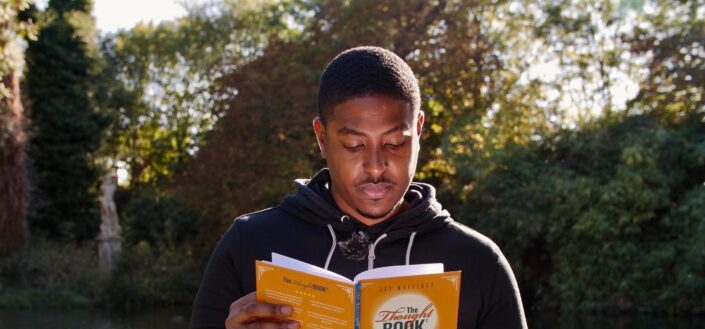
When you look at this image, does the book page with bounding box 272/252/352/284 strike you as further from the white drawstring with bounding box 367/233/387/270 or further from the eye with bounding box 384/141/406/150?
the eye with bounding box 384/141/406/150

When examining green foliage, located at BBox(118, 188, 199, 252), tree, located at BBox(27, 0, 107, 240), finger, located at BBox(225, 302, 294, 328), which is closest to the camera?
finger, located at BBox(225, 302, 294, 328)

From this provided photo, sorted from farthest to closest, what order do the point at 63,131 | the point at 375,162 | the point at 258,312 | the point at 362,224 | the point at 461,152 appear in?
the point at 63,131
the point at 461,152
the point at 362,224
the point at 375,162
the point at 258,312

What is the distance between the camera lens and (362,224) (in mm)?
2354

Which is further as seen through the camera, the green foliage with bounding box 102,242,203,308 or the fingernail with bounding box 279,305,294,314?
the green foliage with bounding box 102,242,203,308

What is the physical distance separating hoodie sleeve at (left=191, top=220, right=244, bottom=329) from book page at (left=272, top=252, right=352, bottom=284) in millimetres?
201

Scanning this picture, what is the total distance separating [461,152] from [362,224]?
16612mm

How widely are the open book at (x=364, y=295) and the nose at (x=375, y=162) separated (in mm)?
276

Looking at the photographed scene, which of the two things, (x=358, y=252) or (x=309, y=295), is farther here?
(x=358, y=252)

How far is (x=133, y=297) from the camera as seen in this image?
1894 cm

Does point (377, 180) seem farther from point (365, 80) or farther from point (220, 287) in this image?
point (220, 287)

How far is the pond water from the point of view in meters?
14.8

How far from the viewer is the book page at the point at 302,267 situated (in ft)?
6.64

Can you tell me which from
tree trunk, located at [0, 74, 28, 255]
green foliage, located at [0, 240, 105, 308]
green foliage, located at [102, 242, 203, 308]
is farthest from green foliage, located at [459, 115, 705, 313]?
tree trunk, located at [0, 74, 28, 255]

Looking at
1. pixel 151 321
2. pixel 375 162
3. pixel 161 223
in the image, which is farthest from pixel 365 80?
pixel 161 223
